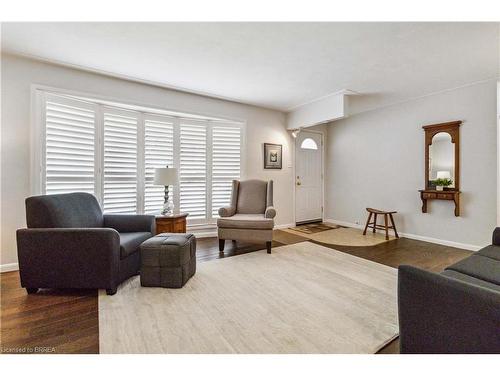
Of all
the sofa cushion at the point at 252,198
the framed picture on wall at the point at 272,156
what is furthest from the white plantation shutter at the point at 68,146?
the framed picture on wall at the point at 272,156

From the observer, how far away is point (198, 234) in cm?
423

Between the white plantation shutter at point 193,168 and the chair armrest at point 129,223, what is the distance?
1.22m

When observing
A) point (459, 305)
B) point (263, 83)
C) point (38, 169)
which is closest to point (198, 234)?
point (38, 169)

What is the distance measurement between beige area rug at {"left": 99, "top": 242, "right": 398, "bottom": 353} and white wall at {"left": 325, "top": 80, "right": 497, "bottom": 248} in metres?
1.91

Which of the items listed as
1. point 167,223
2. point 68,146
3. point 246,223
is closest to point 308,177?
point 246,223

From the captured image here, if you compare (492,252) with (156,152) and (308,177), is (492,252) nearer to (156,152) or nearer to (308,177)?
(308,177)

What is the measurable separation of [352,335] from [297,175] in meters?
3.90

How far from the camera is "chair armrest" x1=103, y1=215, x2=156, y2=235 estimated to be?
112 inches

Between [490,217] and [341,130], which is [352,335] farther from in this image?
[341,130]

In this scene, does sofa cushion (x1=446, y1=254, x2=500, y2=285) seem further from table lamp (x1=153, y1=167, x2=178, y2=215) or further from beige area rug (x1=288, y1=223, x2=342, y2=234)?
table lamp (x1=153, y1=167, x2=178, y2=215)

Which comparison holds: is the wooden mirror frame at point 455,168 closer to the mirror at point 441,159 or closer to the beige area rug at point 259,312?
the mirror at point 441,159

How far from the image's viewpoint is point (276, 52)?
2562 millimetres

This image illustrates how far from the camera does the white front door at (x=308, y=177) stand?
17.3ft

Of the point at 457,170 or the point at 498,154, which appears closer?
the point at 498,154
